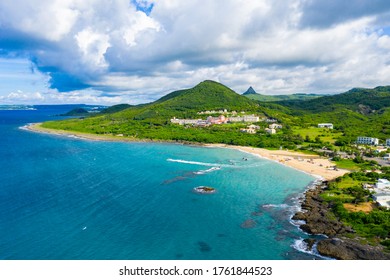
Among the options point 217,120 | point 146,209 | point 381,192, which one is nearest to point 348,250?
point 381,192

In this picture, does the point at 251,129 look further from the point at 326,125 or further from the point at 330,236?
the point at 330,236

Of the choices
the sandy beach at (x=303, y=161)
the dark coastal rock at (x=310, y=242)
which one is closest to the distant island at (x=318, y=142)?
the sandy beach at (x=303, y=161)

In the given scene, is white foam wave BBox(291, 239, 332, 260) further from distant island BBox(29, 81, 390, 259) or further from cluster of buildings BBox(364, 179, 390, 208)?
cluster of buildings BBox(364, 179, 390, 208)

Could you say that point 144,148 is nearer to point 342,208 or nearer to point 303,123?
point 342,208

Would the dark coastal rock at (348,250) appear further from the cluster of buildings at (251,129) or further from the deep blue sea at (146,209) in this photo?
the cluster of buildings at (251,129)

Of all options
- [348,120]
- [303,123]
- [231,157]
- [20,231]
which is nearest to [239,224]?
[20,231]

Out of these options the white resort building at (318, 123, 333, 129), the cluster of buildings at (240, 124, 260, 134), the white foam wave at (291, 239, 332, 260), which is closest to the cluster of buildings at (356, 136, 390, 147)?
the white resort building at (318, 123, 333, 129)
